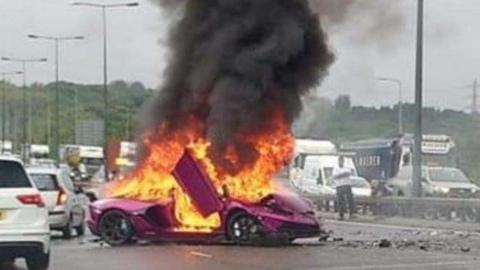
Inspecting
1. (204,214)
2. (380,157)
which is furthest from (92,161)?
(204,214)

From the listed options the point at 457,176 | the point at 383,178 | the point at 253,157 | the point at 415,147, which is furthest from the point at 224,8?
the point at 383,178

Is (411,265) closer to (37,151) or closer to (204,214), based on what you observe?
(204,214)

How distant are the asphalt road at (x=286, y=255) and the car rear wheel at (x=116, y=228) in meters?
0.26

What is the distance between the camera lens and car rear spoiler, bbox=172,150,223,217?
67.1 ft

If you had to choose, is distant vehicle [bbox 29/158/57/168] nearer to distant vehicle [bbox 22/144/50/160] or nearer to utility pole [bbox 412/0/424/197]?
utility pole [bbox 412/0/424/197]

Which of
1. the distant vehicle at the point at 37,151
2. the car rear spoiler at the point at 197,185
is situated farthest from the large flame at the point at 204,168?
the distant vehicle at the point at 37,151

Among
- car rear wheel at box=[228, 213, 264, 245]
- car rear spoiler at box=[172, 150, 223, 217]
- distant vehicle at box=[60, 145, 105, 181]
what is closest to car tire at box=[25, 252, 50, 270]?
car rear wheel at box=[228, 213, 264, 245]

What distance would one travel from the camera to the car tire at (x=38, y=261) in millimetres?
14898

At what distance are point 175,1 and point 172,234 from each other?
201 inches

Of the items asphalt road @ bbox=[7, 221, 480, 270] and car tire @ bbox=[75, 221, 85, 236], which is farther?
car tire @ bbox=[75, 221, 85, 236]

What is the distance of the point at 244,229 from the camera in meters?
20.0

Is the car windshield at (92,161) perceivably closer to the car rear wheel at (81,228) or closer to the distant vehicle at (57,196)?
the car rear wheel at (81,228)

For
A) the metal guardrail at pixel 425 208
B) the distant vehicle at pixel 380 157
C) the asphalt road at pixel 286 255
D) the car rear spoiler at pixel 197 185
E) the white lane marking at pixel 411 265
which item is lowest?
the white lane marking at pixel 411 265

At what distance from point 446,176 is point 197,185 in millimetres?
24116
